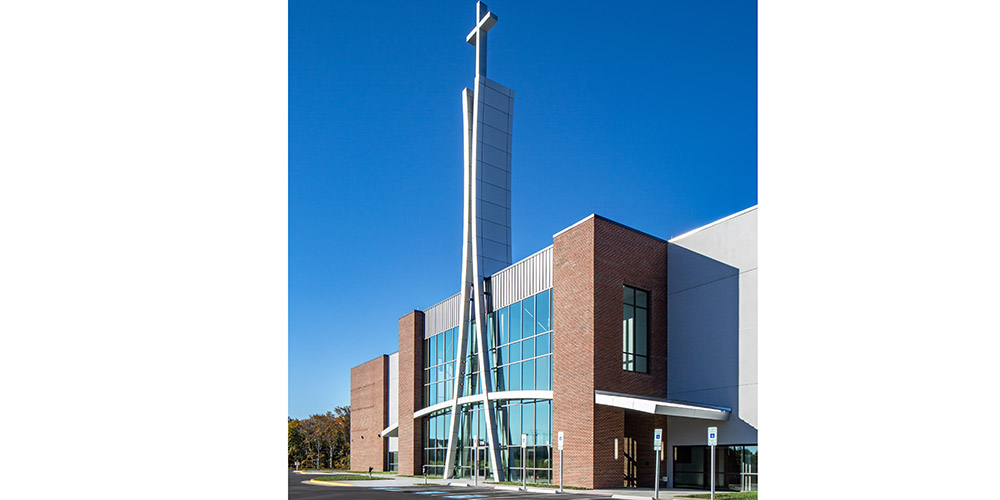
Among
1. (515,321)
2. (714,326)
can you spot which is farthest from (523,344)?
(714,326)

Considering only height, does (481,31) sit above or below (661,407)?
above

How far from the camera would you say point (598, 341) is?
21641mm

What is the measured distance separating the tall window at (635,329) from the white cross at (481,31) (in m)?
12.9

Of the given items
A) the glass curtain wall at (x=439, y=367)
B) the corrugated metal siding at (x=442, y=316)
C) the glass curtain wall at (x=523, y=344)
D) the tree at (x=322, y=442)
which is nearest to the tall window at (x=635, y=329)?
the glass curtain wall at (x=523, y=344)

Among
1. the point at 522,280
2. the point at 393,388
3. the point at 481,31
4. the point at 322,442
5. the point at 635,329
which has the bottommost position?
the point at 322,442

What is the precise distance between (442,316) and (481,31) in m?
12.7

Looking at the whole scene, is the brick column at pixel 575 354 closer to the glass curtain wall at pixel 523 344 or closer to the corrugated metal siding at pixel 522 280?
the glass curtain wall at pixel 523 344

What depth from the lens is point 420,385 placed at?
116 ft

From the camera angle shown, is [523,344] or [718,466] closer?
[718,466]

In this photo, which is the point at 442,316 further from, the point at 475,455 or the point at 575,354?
the point at 575,354
